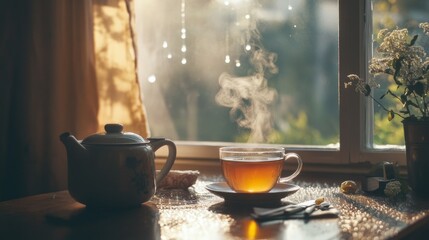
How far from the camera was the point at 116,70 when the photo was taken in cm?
201

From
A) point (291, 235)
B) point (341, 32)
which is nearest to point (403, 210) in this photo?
point (291, 235)

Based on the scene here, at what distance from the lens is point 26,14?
1.87 m

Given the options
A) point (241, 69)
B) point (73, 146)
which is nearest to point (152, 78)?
point (241, 69)

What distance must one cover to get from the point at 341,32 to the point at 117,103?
0.79 meters

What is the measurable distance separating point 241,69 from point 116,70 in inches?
17.5

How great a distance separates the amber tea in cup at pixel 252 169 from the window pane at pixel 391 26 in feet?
2.27

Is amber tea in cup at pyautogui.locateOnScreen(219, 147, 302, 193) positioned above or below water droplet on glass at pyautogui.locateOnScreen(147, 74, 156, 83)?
below

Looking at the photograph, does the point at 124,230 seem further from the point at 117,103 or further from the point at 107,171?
the point at 117,103

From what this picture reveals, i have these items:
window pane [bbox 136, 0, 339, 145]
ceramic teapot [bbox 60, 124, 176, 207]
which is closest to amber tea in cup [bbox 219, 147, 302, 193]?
ceramic teapot [bbox 60, 124, 176, 207]

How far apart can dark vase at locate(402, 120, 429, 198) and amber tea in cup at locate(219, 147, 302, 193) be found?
0.37 m

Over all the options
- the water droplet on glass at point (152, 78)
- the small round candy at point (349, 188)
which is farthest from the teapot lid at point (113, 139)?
the water droplet on glass at point (152, 78)

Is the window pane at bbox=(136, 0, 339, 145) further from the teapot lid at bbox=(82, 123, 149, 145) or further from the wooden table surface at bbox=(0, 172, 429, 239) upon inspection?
the teapot lid at bbox=(82, 123, 149, 145)

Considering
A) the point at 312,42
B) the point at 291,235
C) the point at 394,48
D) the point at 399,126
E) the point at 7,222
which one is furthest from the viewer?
the point at 312,42

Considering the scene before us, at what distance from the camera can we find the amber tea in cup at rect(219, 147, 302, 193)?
3.97 feet
